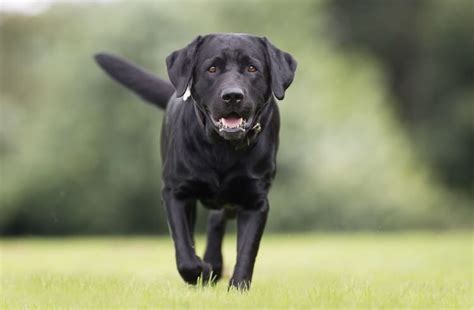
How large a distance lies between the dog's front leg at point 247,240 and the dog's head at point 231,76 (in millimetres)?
524

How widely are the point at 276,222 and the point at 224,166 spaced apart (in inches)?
460

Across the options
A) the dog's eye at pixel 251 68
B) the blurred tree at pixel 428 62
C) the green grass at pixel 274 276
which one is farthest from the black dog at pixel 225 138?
the blurred tree at pixel 428 62

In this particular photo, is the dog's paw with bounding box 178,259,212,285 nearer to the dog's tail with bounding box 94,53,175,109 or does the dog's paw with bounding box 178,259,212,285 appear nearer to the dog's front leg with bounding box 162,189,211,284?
the dog's front leg with bounding box 162,189,211,284

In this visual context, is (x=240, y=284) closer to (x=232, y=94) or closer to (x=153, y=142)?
(x=232, y=94)

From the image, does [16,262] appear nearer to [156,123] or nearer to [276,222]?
[156,123]

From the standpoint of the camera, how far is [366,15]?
27562mm

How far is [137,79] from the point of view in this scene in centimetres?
682

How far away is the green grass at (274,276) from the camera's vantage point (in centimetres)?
461

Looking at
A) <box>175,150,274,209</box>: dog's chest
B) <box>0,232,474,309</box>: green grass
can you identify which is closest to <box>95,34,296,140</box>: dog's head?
<box>175,150,274,209</box>: dog's chest

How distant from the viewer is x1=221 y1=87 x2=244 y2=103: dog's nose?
190 inches

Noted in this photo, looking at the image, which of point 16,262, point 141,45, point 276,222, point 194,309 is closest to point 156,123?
point 141,45

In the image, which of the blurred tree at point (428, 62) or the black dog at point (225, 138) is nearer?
the black dog at point (225, 138)

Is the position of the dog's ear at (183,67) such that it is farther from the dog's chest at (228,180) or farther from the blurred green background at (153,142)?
the blurred green background at (153,142)

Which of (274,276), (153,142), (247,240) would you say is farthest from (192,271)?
(153,142)
